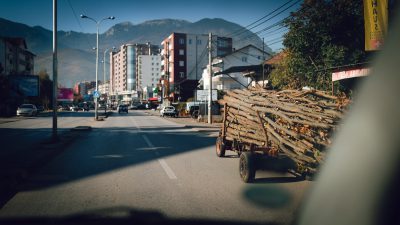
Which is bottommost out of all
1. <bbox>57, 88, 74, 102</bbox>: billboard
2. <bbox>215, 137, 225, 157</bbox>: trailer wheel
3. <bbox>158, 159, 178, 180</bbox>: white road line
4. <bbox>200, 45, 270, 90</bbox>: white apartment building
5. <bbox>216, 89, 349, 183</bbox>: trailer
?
<bbox>158, 159, 178, 180</bbox>: white road line

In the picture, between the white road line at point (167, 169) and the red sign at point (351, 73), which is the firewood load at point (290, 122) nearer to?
the white road line at point (167, 169)

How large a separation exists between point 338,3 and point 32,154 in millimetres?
19253

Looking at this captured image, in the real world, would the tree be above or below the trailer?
above

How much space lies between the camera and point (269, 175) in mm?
8898

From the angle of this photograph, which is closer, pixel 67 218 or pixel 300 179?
pixel 67 218

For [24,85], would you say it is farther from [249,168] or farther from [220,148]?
[249,168]

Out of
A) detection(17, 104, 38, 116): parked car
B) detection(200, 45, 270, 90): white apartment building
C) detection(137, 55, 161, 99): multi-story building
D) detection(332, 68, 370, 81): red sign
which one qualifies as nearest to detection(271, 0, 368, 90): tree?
detection(332, 68, 370, 81): red sign

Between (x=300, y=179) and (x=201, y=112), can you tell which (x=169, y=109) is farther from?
(x=300, y=179)

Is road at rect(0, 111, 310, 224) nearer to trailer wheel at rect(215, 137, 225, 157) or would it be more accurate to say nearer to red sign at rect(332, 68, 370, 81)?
trailer wheel at rect(215, 137, 225, 157)

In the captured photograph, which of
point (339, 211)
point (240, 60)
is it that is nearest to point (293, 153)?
point (339, 211)

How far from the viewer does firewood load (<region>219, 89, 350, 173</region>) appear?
22.5 ft

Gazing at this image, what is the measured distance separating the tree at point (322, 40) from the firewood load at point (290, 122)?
13172 millimetres

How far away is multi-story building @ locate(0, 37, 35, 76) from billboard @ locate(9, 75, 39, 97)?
20.1m

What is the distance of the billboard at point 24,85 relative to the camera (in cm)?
5509
